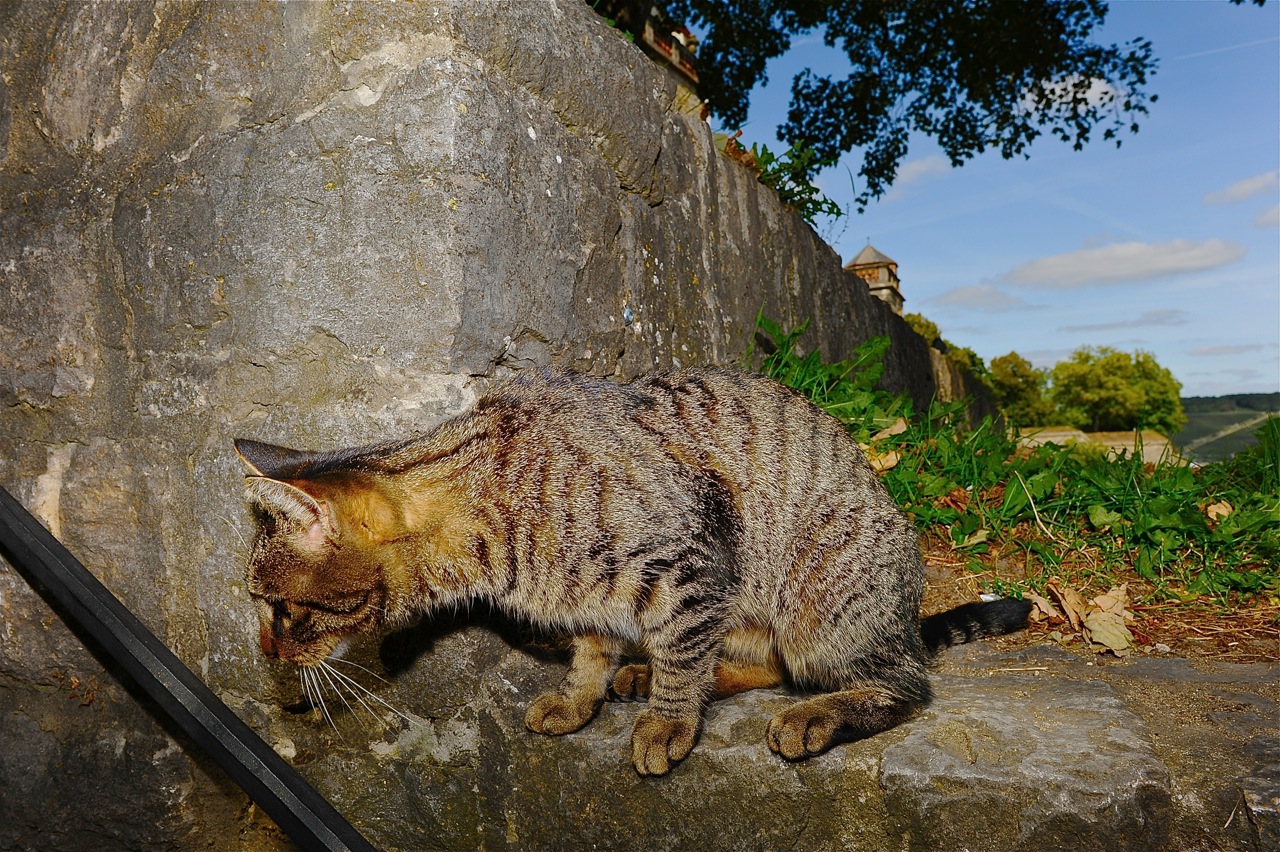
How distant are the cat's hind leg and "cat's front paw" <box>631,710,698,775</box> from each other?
0.66ft

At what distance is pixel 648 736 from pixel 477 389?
1028mm

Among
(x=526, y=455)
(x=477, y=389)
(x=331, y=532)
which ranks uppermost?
(x=477, y=389)

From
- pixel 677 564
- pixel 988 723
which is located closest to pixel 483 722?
pixel 677 564

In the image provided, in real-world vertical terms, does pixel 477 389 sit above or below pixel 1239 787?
above

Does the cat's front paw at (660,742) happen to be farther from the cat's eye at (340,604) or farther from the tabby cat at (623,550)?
the cat's eye at (340,604)

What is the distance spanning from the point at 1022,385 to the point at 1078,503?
61.0 ft

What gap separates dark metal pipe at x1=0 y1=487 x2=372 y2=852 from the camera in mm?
1920

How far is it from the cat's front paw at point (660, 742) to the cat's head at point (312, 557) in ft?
2.38

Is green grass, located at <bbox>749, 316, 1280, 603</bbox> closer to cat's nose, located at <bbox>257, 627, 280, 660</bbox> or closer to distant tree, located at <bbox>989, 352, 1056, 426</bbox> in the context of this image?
cat's nose, located at <bbox>257, 627, 280, 660</bbox>

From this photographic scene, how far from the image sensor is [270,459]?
2.02m

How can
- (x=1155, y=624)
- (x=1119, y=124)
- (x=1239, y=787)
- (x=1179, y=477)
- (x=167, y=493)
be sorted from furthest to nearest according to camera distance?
1. (x=1119, y=124)
2. (x=1179, y=477)
3. (x=1155, y=624)
4. (x=167, y=493)
5. (x=1239, y=787)

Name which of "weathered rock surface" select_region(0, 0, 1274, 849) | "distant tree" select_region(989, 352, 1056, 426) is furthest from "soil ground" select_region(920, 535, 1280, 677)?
"distant tree" select_region(989, 352, 1056, 426)

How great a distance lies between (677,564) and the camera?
2176 mm

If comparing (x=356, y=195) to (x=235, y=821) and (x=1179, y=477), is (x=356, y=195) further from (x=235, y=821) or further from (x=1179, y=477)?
(x=1179, y=477)
